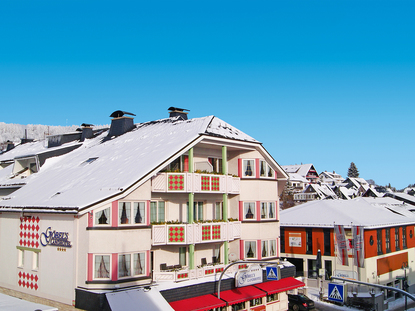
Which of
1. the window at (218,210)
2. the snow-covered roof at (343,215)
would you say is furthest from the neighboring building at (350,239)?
the window at (218,210)

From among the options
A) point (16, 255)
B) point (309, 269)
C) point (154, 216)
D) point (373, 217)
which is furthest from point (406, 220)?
point (16, 255)

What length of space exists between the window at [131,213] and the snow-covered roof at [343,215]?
26.5 meters

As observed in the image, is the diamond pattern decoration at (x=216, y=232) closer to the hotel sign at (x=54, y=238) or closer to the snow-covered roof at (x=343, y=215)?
the hotel sign at (x=54, y=238)

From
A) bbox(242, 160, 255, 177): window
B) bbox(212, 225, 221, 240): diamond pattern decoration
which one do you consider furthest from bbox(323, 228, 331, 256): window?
bbox(212, 225, 221, 240): diamond pattern decoration

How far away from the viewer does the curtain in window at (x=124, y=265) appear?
2536 centimetres

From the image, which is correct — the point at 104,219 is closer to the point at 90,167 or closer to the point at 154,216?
the point at 154,216

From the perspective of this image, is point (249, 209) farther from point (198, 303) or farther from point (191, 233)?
point (198, 303)

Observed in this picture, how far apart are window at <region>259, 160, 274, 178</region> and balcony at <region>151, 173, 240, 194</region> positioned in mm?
2989

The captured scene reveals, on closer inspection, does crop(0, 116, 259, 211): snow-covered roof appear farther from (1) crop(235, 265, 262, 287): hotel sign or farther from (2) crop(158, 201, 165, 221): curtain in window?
(1) crop(235, 265, 262, 287): hotel sign

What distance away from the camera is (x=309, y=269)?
47562 millimetres

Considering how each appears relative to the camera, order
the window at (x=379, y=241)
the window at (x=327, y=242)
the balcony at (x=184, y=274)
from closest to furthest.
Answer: the balcony at (x=184, y=274) → the window at (x=379, y=241) → the window at (x=327, y=242)

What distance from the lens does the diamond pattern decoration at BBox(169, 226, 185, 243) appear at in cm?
2867

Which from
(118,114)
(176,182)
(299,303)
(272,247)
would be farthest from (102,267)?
(299,303)

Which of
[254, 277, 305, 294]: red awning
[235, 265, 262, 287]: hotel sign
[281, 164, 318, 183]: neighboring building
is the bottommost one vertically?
[254, 277, 305, 294]: red awning
